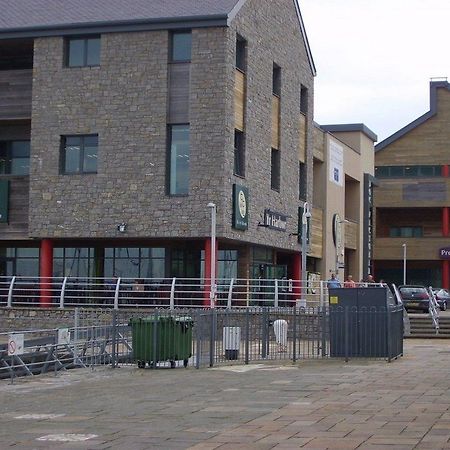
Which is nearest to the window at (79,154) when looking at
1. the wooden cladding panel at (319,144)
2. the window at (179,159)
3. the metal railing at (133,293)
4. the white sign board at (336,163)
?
the window at (179,159)

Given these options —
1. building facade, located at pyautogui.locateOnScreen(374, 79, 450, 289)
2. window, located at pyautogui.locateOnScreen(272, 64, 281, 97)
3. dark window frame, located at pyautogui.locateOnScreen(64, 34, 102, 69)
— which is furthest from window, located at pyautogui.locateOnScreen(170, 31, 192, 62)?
building facade, located at pyautogui.locateOnScreen(374, 79, 450, 289)

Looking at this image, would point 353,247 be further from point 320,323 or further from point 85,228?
point 320,323

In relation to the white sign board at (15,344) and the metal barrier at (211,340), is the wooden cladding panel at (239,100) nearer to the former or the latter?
the metal barrier at (211,340)

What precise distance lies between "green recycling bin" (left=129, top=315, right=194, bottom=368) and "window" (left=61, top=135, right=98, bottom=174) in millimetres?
15763

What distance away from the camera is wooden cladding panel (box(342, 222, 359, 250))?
51156 mm

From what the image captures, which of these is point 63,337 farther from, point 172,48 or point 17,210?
point 17,210

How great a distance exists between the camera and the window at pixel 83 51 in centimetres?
3484

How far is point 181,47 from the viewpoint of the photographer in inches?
1346

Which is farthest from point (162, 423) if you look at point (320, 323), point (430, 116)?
point (430, 116)

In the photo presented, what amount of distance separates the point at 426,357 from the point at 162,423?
1201cm

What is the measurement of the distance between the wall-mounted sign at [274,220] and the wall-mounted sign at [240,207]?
2.55m

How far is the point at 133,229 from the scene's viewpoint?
33.9 meters

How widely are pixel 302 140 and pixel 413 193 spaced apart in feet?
87.0

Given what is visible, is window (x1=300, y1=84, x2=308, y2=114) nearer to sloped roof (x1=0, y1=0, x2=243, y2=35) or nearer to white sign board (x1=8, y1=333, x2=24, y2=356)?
sloped roof (x1=0, y1=0, x2=243, y2=35)
